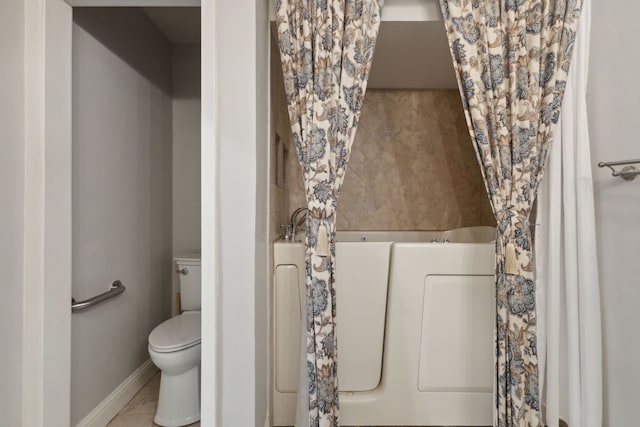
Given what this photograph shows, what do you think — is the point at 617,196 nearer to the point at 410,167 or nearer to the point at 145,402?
the point at 410,167

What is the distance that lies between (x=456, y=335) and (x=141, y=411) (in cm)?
185

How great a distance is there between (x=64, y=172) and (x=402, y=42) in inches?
72.6

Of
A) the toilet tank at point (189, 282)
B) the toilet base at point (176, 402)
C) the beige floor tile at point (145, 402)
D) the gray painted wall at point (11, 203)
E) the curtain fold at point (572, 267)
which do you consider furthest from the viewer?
the toilet tank at point (189, 282)

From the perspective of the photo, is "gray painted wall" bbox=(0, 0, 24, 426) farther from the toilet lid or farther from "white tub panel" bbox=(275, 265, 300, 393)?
"white tub panel" bbox=(275, 265, 300, 393)

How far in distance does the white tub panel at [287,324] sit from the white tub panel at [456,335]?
0.66 meters

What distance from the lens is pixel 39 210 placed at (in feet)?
5.05

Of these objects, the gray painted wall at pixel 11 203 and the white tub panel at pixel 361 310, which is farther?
the white tub panel at pixel 361 310

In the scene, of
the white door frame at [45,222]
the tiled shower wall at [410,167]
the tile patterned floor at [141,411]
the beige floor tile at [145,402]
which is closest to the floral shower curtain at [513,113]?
the white door frame at [45,222]

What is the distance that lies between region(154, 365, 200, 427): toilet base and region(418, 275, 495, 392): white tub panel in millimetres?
1266

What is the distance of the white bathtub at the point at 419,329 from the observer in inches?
78.7

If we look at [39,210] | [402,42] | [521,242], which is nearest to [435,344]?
[521,242]

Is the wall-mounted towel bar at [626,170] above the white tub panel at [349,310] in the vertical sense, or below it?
above

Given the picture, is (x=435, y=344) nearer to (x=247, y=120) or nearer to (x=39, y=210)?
(x=247, y=120)

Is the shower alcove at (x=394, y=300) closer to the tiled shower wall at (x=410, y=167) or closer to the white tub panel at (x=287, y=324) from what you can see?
the white tub panel at (x=287, y=324)
